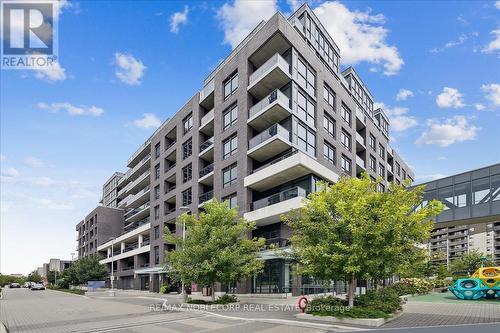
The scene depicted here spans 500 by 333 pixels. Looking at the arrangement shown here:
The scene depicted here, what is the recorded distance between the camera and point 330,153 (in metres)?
40.4

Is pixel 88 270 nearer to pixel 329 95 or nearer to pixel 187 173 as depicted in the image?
pixel 187 173

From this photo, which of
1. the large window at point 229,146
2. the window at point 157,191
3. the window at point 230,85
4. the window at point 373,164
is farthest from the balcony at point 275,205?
the window at point 157,191

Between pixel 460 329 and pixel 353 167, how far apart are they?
31.2 meters

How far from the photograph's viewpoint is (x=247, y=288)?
34.7 m

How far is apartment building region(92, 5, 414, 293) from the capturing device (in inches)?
1316

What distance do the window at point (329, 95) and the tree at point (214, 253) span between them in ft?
62.2

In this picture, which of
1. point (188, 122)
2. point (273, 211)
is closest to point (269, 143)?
point (273, 211)

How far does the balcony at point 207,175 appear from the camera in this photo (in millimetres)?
42772

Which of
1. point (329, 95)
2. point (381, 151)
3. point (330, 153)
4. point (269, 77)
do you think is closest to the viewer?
point (269, 77)

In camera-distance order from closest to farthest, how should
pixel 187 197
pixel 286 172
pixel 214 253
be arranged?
pixel 214 253
pixel 286 172
pixel 187 197

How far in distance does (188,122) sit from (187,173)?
6353 millimetres

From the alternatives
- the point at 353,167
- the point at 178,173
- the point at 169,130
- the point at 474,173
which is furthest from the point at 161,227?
the point at 474,173

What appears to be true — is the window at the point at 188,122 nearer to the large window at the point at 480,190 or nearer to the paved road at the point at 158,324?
the paved road at the point at 158,324

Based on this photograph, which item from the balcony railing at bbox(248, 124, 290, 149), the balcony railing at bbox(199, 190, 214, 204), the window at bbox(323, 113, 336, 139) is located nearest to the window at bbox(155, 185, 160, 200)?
the balcony railing at bbox(199, 190, 214, 204)
